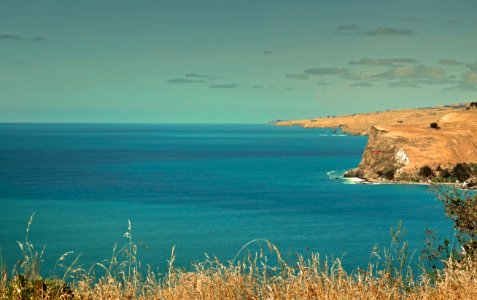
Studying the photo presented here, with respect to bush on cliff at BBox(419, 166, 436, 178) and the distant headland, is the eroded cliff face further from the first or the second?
bush on cliff at BBox(419, 166, 436, 178)

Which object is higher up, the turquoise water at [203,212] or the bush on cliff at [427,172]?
the bush on cliff at [427,172]

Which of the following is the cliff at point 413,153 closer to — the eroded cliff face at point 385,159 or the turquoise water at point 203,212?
the eroded cliff face at point 385,159

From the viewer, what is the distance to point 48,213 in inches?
3804

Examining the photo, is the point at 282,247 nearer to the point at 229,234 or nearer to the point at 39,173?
the point at 229,234

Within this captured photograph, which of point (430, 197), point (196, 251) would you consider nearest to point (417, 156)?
point (430, 197)

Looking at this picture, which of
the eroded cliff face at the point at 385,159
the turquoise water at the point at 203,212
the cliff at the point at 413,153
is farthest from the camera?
the eroded cliff face at the point at 385,159

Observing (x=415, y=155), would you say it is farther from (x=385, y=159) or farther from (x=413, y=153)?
(x=385, y=159)

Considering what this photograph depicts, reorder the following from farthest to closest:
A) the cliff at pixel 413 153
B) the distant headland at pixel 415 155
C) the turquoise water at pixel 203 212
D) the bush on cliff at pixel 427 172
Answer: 1. the cliff at pixel 413 153
2. the distant headland at pixel 415 155
3. the bush on cliff at pixel 427 172
4. the turquoise water at pixel 203 212

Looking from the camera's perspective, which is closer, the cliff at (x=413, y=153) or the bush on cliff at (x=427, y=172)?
the bush on cliff at (x=427, y=172)

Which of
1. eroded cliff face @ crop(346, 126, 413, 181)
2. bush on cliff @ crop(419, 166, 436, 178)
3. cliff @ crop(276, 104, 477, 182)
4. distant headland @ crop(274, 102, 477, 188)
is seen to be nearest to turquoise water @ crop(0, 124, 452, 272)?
bush on cliff @ crop(419, 166, 436, 178)

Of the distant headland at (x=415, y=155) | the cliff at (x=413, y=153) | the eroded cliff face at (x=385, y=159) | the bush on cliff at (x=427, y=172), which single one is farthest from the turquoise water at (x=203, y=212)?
the eroded cliff face at (x=385, y=159)

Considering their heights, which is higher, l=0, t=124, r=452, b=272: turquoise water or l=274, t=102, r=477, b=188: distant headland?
l=274, t=102, r=477, b=188: distant headland

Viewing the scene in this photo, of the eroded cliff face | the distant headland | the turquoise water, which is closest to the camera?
the turquoise water

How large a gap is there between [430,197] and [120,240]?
63.7 m
